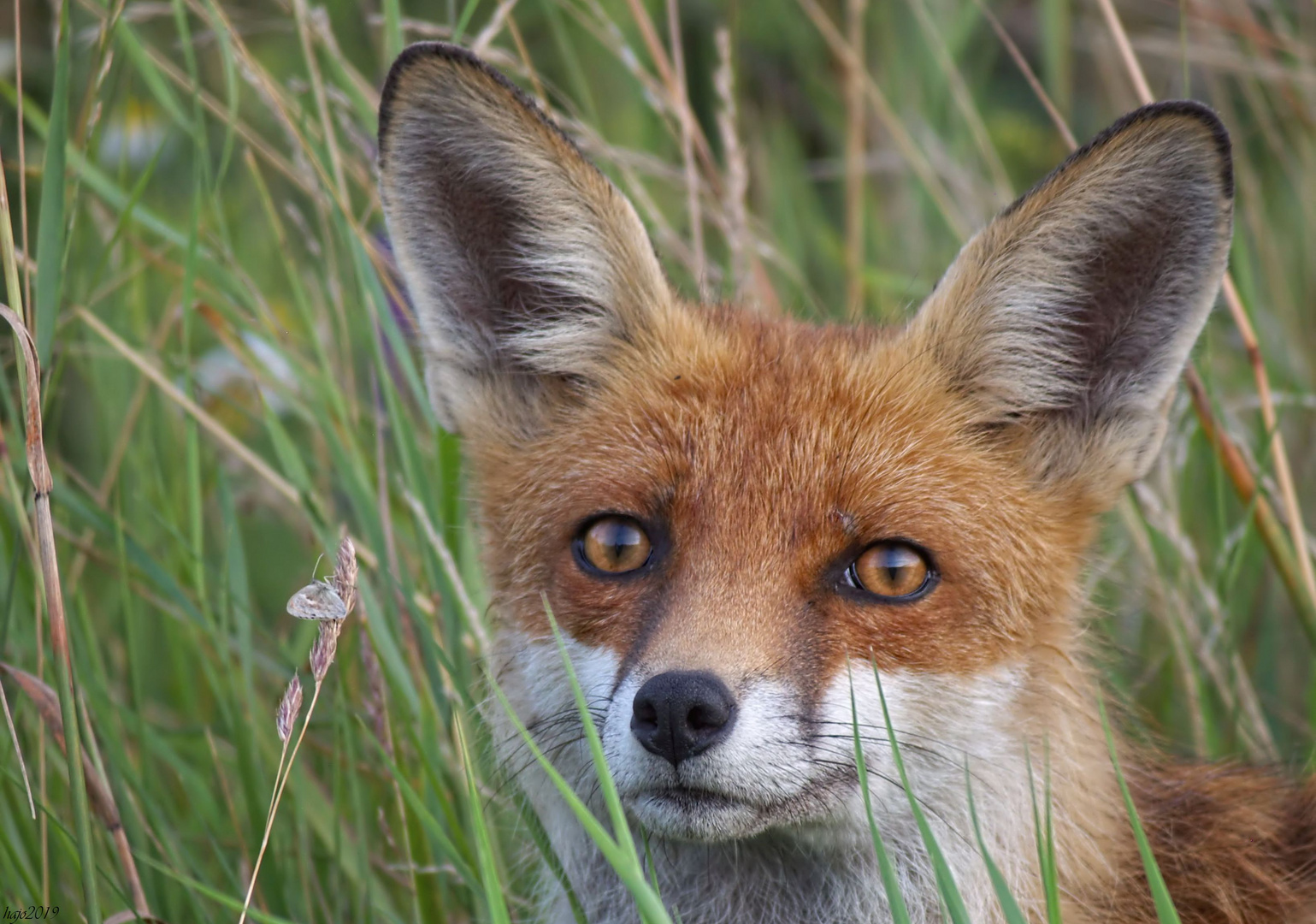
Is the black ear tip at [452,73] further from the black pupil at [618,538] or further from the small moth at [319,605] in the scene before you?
the small moth at [319,605]

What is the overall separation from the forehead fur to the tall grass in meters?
0.44

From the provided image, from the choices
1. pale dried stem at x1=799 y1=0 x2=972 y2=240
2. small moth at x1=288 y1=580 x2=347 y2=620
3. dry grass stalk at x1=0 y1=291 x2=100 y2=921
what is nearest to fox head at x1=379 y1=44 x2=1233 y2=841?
small moth at x1=288 y1=580 x2=347 y2=620

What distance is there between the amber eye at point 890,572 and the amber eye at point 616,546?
1.58 ft

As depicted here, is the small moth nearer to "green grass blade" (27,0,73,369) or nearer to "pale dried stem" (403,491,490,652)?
"pale dried stem" (403,491,490,652)

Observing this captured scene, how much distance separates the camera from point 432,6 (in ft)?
24.3

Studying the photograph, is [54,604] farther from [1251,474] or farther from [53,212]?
[1251,474]

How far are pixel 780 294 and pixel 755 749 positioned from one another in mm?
3804

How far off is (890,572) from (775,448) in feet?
1.28

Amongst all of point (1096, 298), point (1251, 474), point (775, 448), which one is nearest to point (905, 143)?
point (1251, 474)

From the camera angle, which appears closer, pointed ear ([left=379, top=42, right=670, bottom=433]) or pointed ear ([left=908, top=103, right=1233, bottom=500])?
pointed ear ([left=908, top=103, right=1233, bottom=500])

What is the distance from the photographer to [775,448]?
9.88ft

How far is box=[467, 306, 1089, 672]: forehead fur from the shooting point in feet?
9.14

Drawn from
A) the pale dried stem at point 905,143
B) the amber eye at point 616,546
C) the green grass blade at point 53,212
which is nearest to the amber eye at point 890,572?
the amber eye at point 616,546

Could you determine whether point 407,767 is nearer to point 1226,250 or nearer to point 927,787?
point 927,787
